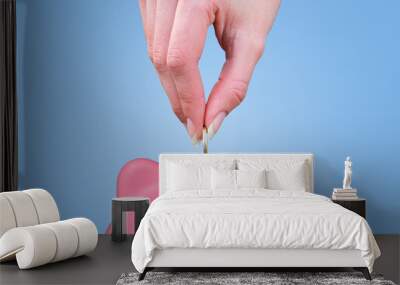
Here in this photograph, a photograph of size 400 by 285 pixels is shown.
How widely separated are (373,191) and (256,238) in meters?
Result: 2.48

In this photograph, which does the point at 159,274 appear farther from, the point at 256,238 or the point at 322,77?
the point at 322,77

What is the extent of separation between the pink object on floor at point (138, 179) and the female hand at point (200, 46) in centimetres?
56

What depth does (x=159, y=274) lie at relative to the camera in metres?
4.48

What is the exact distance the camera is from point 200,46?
607 centimetres

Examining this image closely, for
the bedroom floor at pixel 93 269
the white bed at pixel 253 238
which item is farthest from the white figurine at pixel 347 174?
the white bed at pixel 253 238

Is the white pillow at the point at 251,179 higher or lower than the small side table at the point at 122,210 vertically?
higher

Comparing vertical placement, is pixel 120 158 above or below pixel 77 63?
below

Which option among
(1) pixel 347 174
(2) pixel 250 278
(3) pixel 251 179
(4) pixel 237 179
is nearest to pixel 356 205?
(1) pixel 347 174

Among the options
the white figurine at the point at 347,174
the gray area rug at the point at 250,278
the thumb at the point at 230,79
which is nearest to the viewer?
the gray area rug at the point at 250,278

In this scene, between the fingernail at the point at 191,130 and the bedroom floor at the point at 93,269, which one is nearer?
the bedroom floor at the point at 93,269

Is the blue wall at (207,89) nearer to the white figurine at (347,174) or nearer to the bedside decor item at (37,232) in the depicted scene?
the white figurine at (347,174)

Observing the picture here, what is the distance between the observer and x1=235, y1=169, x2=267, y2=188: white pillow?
229 inches

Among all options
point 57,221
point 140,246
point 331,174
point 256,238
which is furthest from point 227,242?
point 331,174

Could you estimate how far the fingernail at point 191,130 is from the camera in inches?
245
